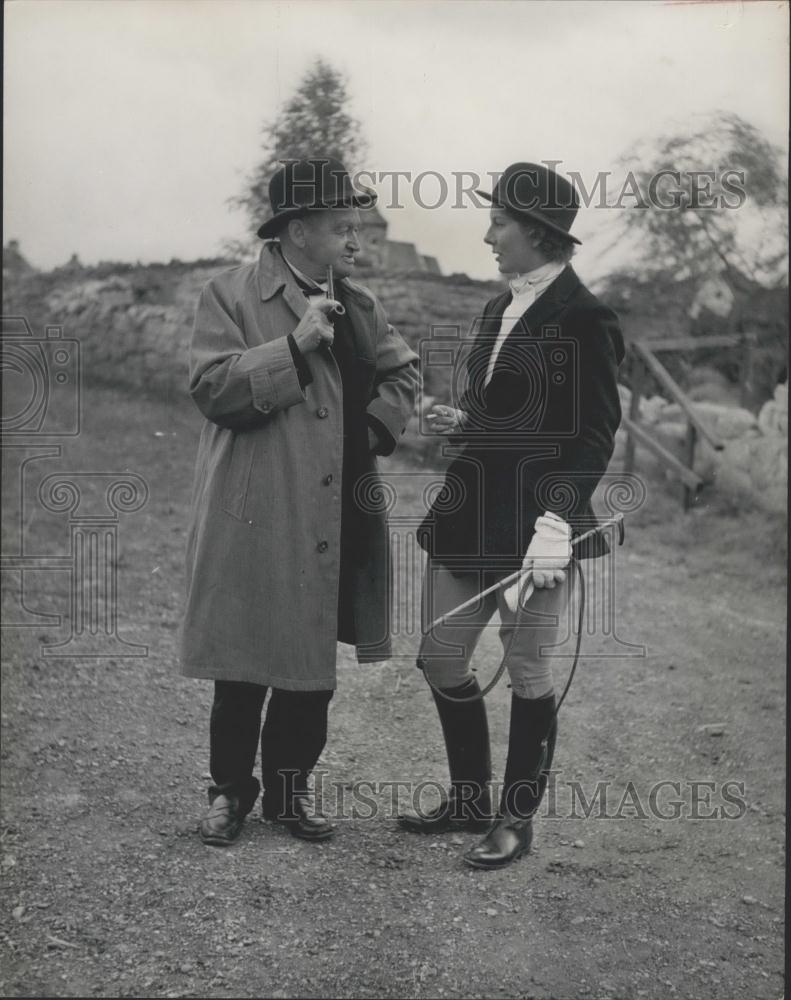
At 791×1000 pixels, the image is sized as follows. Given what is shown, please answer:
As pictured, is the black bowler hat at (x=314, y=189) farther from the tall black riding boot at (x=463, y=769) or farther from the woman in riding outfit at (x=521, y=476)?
the tall black riding boot at (x=463, y=769)

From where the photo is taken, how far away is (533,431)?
122 inches

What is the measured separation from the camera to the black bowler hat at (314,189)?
307 cm

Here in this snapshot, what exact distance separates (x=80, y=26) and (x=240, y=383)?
5.52 ft

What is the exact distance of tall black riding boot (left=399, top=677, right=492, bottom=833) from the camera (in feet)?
11.0

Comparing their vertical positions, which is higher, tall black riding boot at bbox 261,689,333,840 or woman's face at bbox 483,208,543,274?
woman's face at bbox 483,208,543,274

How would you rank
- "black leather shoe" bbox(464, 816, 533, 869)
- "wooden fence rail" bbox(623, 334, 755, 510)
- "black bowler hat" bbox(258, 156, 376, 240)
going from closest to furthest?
"black bowler hat" bbox(258, 156, 376, 240)
"black leather shoe" bbox(464, 816, 533, 869)
"wooden fence rail" bbox(623, 334, 755, 510)

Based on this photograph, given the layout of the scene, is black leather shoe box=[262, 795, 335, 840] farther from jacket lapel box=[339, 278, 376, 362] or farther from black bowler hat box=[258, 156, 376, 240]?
black bowler hat box=[258, 156, 376, 240]

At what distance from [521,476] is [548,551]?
263mm

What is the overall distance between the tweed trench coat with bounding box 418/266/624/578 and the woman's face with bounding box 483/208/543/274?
10cm

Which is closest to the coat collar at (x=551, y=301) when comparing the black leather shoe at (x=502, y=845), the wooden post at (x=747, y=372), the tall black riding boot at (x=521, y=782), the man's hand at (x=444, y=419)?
the man's hand at (x=444, y=419)

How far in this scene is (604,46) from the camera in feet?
12.5

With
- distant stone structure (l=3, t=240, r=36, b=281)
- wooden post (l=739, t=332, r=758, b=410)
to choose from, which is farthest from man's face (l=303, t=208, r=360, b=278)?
wooden post (l=739, t=332, r=758, b=410)

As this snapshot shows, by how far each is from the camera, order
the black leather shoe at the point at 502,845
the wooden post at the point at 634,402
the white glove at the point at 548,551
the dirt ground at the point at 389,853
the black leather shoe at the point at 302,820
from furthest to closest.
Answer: the wooden post at the point at 634,402 → the black leather shoe at the point at 302,820 → the black leather shoe at the point at 502,845 → the white glove at the point at 548,551 → the dirt ground at the point at 389,853

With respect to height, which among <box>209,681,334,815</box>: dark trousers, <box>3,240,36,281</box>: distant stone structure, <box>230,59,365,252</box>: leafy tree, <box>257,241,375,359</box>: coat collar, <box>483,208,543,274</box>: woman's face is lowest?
<box>209,681,334,815</box>: dark trousers
